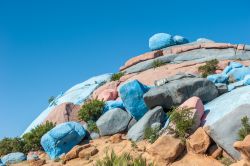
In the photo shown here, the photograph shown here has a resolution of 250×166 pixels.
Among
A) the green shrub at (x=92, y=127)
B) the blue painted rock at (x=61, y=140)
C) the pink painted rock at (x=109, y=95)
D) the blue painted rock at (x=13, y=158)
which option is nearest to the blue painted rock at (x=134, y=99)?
the green shrub at (x=92, y=127)

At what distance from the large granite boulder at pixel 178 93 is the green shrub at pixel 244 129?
428cm

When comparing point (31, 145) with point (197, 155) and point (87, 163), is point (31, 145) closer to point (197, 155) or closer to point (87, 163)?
point (87, 163)

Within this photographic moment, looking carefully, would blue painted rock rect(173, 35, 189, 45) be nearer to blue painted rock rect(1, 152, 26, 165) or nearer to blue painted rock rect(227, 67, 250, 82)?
blue painted rock rect(227, 67, 250, 82)

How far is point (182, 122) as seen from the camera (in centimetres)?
1547

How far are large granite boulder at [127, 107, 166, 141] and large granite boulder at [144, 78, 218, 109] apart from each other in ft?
1.44

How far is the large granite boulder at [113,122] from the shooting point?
19.0 metres

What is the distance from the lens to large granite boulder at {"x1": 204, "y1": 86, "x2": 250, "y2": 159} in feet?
45.3

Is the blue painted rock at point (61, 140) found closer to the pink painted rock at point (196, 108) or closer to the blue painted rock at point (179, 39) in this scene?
the pink painted rock at point (196, 108)

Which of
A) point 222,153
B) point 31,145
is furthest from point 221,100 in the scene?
point 31,145

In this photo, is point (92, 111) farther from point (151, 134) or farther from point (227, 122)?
point (227, 122)

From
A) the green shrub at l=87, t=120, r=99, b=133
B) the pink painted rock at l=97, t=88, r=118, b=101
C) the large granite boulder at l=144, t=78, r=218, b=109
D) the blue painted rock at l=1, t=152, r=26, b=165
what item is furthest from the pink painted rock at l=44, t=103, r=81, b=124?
the large granite boulder at l=144, t=78, r=218, b=109

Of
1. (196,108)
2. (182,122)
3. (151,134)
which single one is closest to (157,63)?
(151,134)

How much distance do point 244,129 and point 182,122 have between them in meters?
2.62

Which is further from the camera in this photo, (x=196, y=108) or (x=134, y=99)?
(x=134, y=99)
